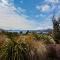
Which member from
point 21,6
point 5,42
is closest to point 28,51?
point 5,42

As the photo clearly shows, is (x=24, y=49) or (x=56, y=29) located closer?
(x=24, y=49)

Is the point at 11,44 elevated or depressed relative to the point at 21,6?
depressed

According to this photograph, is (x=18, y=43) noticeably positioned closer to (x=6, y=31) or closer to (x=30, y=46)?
(x=30, y=46)

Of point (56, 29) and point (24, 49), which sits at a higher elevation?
point (56, 29)

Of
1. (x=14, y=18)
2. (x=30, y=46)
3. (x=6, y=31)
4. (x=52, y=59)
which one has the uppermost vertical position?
(x=14, y=18)

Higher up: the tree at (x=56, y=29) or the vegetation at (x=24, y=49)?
the tree at (x=56, y=29)

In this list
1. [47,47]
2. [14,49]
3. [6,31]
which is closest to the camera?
[14,49]

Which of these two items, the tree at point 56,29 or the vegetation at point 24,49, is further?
the tree at point 56,29

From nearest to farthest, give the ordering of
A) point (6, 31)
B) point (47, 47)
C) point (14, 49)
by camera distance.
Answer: point (14, 49) < point (47, 47) < point (6, 31)

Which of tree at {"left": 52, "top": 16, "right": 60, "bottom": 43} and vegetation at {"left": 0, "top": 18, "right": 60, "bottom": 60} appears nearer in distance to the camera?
vegetation at {"left": 0, "top": 18, "right": 60, "bottom": 60}

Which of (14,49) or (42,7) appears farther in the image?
(42,7)

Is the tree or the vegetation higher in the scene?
the tree

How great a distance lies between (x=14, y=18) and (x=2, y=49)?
2478 millimetres

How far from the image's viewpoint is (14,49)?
6980 mm
